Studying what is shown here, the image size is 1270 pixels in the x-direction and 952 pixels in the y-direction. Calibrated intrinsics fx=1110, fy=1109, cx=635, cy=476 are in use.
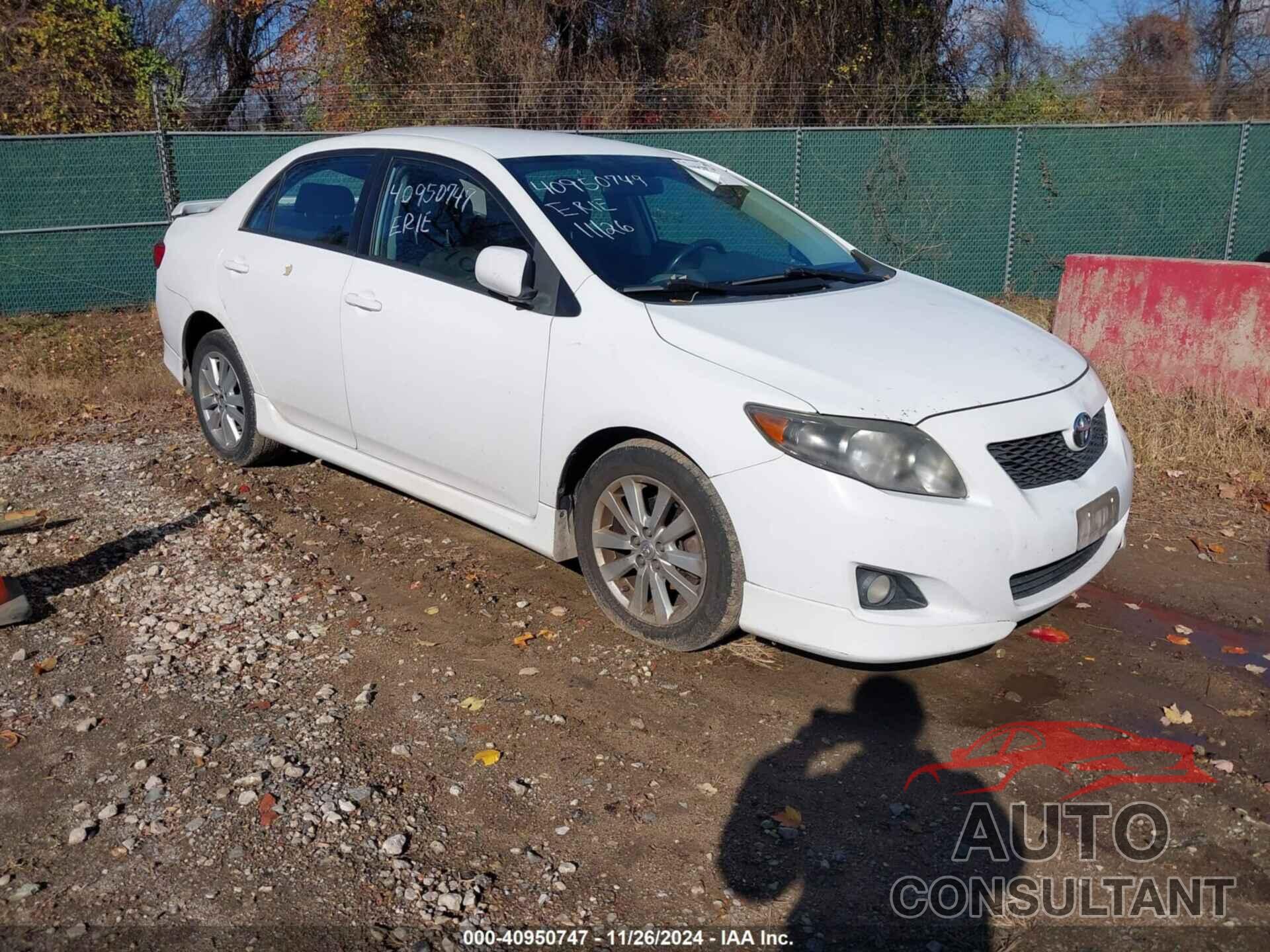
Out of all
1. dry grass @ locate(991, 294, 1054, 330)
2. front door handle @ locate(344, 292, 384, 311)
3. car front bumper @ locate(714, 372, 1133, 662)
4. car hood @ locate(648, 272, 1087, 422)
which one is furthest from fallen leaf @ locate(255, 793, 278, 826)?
dry grass @ locate(991, 294, 1054, 330)

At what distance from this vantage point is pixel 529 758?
351cm

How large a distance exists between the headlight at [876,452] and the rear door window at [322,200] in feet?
8.50

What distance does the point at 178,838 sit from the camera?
311cm

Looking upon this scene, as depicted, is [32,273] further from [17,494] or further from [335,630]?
[335,630]

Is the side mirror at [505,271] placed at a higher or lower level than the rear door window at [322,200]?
lower

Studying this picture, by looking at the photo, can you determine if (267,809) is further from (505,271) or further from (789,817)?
(505,271)

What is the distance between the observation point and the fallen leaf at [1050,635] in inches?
172

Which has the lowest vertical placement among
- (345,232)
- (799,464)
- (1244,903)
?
(1244,903)

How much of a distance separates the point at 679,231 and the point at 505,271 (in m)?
0.92

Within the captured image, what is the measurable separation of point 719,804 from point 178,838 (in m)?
1.54

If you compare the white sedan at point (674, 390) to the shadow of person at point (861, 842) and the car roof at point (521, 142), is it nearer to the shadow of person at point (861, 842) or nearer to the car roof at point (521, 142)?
the car roof at point (521, 142)

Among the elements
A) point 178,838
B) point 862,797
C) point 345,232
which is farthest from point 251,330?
point 862,797

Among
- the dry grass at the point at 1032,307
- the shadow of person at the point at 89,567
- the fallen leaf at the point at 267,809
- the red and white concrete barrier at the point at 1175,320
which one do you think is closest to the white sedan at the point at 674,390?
the shadow of person at the point at 89,567

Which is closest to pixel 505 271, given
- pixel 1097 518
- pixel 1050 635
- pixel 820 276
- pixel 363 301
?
pixel 363 301
